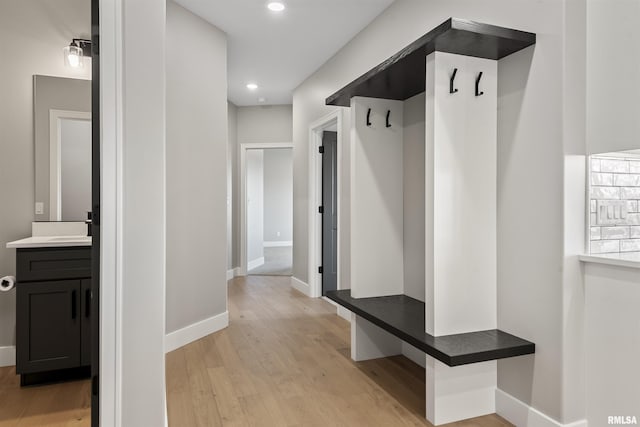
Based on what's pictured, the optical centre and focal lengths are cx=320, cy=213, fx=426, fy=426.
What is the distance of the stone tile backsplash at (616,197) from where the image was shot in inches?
76.8

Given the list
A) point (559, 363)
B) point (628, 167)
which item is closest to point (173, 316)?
point (559, 363)

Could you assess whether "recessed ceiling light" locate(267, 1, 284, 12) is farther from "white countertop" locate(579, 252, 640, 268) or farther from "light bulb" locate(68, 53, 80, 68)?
"white countertop" locate(579, 252, 640, 268)

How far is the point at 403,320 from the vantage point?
2398 mm

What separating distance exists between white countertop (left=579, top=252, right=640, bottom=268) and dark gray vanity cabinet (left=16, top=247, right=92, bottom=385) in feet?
8.84

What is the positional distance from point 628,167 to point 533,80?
2.11ft

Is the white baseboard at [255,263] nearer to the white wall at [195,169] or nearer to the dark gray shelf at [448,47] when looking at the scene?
the white wall at [195,169]

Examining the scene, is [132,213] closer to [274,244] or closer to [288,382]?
[288,382]

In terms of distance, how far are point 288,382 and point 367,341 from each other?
26.3 inches

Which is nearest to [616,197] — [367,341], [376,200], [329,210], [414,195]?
[414,195]

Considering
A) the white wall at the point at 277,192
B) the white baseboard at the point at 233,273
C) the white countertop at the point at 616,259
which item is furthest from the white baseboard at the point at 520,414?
the white wall at the point at 277,192

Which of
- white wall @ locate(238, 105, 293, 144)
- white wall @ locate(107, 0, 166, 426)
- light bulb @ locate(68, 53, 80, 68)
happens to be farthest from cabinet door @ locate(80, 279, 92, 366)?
white wall @ locate(238, 105, 293, 144)

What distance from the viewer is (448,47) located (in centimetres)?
206

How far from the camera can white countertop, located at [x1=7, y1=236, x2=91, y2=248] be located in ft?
8.11

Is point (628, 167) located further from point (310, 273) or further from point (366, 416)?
point (310, 273)
